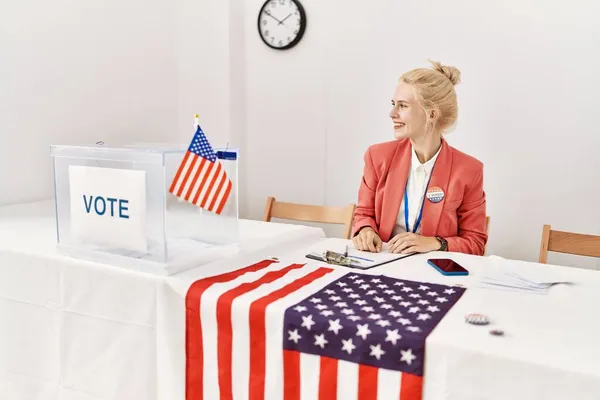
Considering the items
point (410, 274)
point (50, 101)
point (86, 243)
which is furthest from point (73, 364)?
point (50, 101)

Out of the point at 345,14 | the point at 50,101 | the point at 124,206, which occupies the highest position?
the point at 345,14

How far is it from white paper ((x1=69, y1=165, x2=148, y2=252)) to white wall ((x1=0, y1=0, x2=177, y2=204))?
1230mm

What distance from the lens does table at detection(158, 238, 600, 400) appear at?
991 mm

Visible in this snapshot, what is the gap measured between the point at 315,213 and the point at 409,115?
73 cm

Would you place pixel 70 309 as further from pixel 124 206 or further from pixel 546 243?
pixel 546 243

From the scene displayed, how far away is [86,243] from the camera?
159 centimetres

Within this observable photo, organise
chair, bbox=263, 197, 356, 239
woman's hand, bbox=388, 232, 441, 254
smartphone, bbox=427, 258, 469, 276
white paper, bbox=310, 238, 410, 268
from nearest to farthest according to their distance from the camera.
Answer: smartphone, bbox=427, 258, 469, 276 → white paper, bbox=310, 238, 410, 268 → woman's hand, bbox=388, 232, 441, 254 → chair, bbox=263, 197, 356, 239

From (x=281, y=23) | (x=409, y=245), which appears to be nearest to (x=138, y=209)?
(x=409, y=245)

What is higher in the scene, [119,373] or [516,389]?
[516,389]

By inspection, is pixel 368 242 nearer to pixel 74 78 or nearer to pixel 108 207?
pixel 108 207

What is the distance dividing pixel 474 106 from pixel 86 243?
2.19 metres

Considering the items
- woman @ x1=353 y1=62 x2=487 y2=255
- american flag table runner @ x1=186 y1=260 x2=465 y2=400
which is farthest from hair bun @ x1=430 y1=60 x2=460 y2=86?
american flag table runner @ x1=186 y1=260 x2=465 y2=400

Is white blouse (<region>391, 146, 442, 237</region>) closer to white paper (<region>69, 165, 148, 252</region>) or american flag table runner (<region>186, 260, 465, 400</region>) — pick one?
american flag table runner (<region>186, 260, 465, 400</region>)

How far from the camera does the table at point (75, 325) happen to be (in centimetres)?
144
